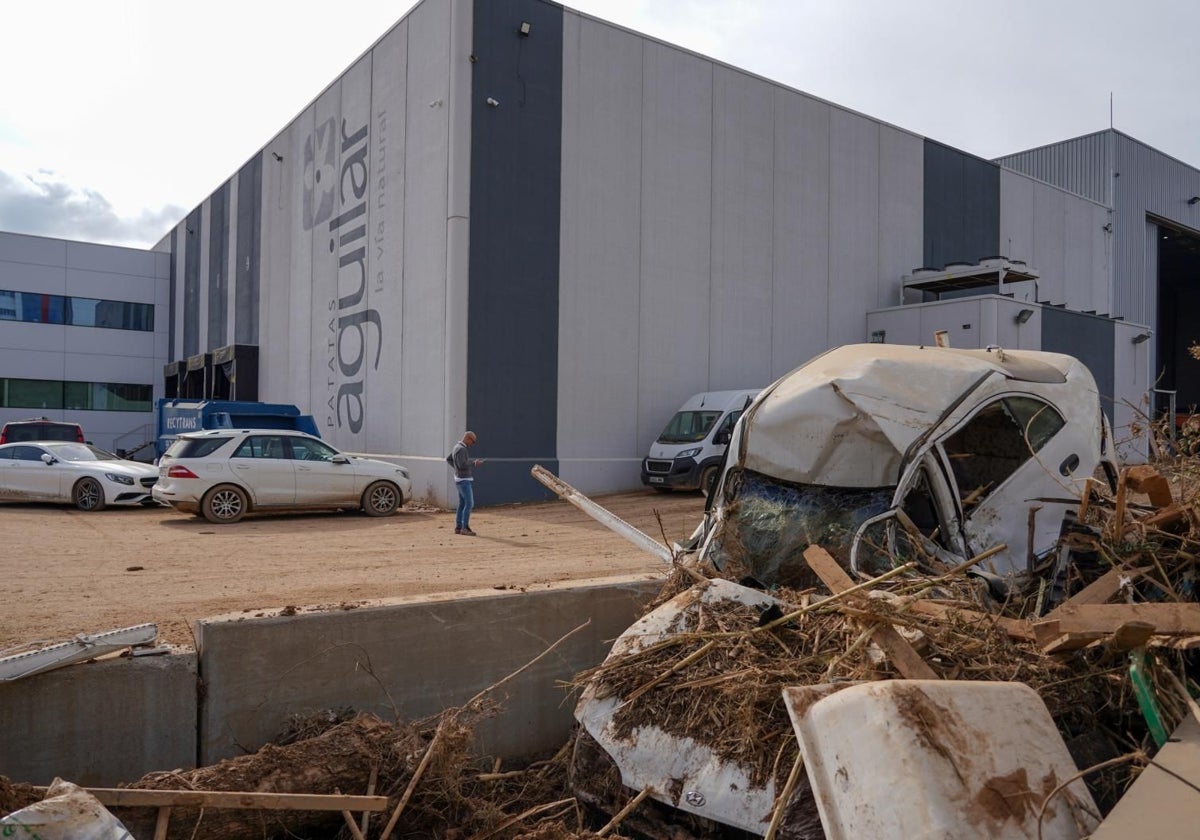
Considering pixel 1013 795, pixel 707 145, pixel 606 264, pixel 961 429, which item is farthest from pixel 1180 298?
pixel 1013 795

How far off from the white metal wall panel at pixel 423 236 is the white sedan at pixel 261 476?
260 cm

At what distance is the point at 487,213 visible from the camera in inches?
770

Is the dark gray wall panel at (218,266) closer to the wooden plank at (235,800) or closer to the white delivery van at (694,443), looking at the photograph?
the white delivery van at (694,443)

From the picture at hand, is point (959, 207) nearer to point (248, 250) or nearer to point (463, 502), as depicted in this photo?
point (463, 502)

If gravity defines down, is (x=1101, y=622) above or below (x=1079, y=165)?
below

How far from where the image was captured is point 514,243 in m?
19.8

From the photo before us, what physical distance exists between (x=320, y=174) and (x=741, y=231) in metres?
12.1

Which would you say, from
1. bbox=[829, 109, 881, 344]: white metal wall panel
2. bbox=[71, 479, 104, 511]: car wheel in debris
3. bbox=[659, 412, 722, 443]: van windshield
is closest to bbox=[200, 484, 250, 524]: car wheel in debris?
bbox=[71, 479, 104, 511]: car wheel in debris

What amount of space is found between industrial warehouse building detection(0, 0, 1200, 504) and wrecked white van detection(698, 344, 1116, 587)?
13.1m

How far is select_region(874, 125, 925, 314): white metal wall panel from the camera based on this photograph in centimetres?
2698

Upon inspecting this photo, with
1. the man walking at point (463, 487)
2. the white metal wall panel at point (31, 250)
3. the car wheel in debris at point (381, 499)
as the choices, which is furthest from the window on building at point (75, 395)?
the man walking at point (463, 487)

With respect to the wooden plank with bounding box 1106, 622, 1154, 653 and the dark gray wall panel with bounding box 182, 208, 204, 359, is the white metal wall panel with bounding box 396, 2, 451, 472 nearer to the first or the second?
the wooden plank with bounding box 1106, 622, 1154, 653

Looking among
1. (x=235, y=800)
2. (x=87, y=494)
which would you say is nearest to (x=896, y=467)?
(x=235, y=800)

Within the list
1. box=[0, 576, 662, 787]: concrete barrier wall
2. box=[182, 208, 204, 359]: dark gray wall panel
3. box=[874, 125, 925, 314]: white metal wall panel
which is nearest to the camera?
box=[0, 576, 662, 787]: concrete barrier wall
